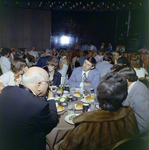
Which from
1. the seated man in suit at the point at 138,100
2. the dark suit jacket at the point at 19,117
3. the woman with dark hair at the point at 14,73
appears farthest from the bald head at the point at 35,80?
the woman with dark hair at the point at 14,73

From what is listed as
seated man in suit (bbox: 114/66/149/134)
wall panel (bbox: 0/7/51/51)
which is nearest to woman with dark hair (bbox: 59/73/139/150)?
seated man in suit (bbox: 114/66/149/134)

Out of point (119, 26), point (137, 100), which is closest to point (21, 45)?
point (119, 26)

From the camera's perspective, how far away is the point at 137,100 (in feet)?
5.83

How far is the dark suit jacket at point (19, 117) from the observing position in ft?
4.16

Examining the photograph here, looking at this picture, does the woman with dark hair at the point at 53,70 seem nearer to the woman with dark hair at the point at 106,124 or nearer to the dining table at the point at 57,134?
the dining table at the point at 57,134

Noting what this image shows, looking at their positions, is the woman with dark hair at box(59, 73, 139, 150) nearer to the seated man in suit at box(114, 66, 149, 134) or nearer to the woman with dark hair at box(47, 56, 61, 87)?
the seated man in suit at box(114, 66, 149, 134)

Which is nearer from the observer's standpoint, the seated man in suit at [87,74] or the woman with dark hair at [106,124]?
the woman with dark hair at [106,124]

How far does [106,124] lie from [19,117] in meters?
0.71

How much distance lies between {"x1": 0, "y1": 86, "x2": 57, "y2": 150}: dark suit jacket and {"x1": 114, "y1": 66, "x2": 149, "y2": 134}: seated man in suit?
3.40ft

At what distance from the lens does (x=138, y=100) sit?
177 centimetres

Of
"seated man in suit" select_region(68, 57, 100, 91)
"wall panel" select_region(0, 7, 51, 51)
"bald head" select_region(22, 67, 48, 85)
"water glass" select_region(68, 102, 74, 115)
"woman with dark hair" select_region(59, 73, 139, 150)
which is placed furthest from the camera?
"wall panel" select_region(0, 7, 51, 51)

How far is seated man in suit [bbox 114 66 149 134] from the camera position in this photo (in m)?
1.72

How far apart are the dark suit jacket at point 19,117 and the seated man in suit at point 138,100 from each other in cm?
104

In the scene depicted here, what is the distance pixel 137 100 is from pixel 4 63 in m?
4.36
